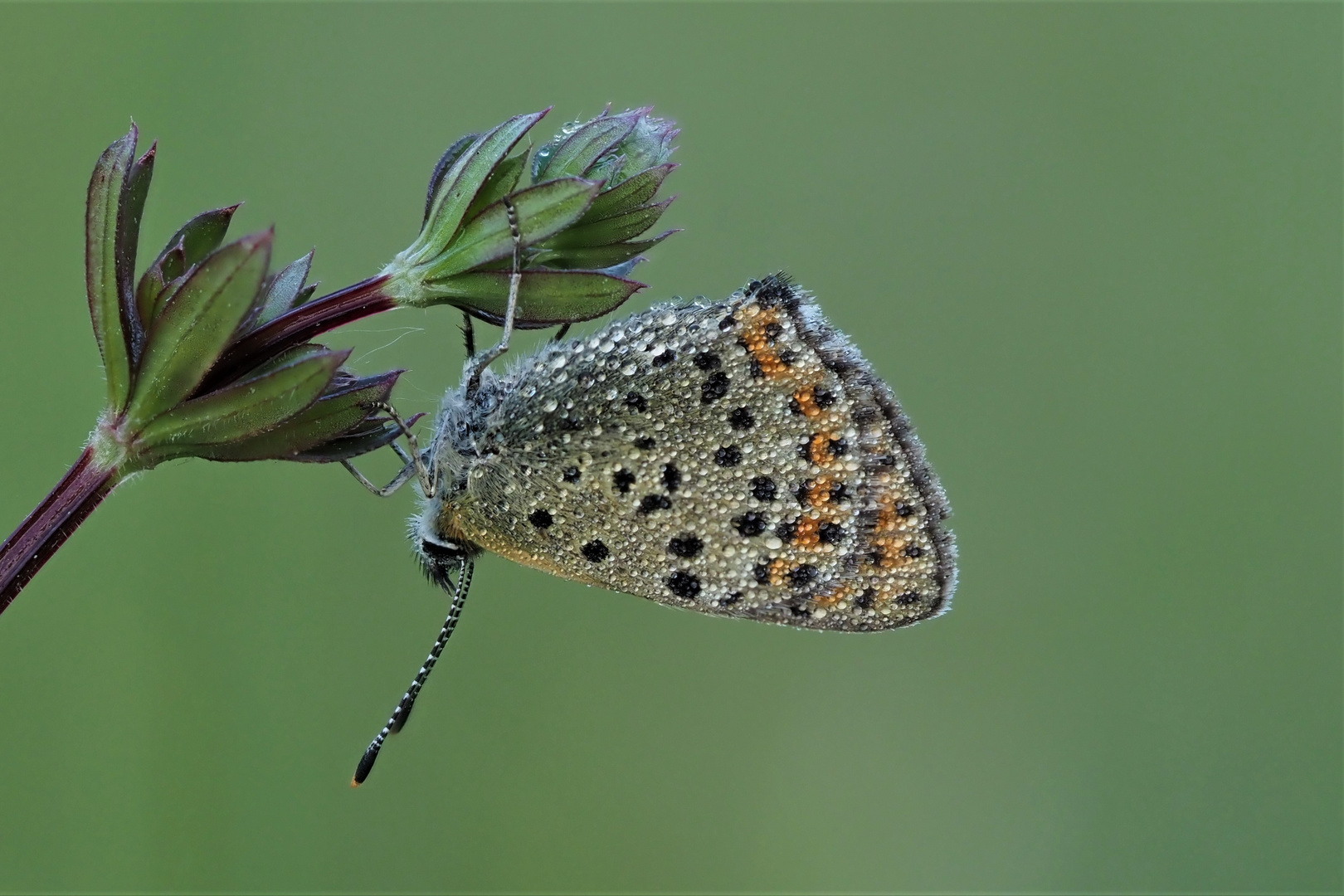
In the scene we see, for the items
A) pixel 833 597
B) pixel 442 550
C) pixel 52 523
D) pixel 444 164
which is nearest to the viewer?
pixel 52 523

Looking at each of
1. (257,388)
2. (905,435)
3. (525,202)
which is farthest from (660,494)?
(257,388)

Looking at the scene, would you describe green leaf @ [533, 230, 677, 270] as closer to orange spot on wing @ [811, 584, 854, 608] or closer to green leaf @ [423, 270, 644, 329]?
green leaf @ [423, 270, 644, 329]

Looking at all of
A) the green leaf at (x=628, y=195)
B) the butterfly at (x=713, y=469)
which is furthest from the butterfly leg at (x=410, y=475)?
the green leaf at (x=628, y=195)

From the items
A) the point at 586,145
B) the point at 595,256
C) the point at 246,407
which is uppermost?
the point at 586,145

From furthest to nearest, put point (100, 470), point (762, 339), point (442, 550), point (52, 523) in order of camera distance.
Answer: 1. point (442, 550)
2. point (762, 339)
3. point (100, 470)
4. point (52, 523)

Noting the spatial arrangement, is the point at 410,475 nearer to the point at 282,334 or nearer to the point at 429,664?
the point at 429,664

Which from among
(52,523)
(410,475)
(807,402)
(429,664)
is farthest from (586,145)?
(429,664)

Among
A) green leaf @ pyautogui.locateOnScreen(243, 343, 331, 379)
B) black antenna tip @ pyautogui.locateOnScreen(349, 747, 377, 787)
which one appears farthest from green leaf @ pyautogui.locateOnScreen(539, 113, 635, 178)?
black antenna tip @ pyautogui.locateOnScreen(349, 747, 377, 787)
